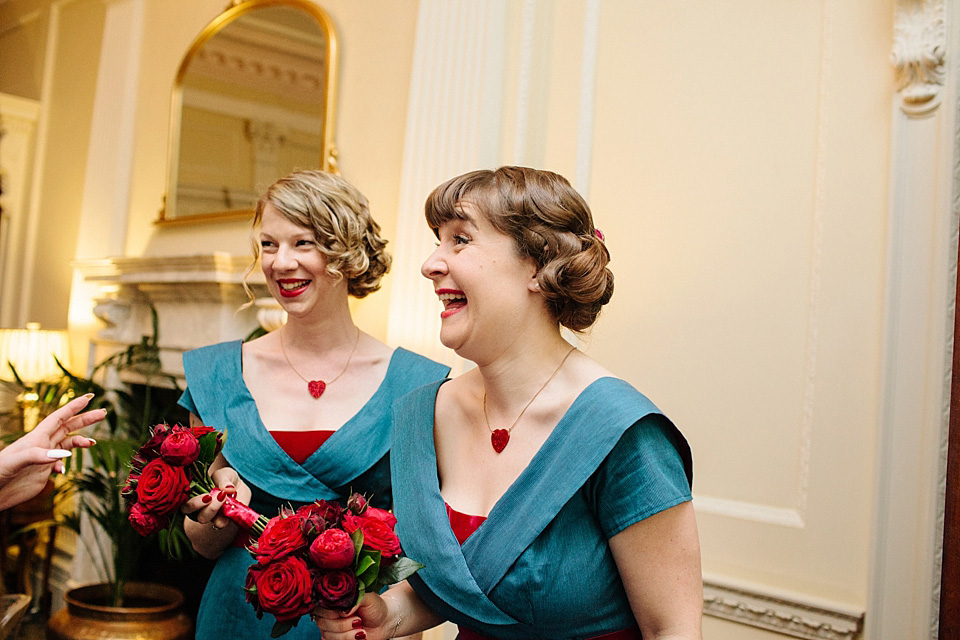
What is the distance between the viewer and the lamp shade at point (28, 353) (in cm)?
481

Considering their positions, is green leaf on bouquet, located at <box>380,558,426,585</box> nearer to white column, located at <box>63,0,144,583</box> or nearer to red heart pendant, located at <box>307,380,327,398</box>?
red heart pendant, located at <box>307,380,327,398</box>

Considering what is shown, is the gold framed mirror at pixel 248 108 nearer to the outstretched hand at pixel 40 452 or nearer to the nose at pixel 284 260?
the nose at pixel 284 260

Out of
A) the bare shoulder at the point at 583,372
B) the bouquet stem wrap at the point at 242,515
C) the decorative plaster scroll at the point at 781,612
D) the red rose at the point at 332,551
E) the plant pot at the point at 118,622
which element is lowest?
the plant pot at the point at 118,622

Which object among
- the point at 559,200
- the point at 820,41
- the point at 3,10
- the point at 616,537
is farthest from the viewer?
the point at 3,10

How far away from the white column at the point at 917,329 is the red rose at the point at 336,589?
1375 mm

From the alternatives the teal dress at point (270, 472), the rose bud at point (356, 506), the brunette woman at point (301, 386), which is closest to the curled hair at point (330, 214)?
the brunette woman at point (301, 386)

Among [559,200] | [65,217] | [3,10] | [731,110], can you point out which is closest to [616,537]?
[559,200]

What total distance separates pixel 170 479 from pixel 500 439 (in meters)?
0.60

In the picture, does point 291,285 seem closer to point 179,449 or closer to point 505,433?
point 179,449

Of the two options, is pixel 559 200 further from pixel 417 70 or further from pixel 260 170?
pixel 260 170

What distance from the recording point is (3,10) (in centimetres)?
673

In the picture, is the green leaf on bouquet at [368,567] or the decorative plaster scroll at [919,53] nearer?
the green leaf on bouquet at [368,567]

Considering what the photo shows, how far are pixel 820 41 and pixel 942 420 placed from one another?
3.44 feet

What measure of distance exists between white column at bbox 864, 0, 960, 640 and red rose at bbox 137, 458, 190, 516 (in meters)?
1.59
